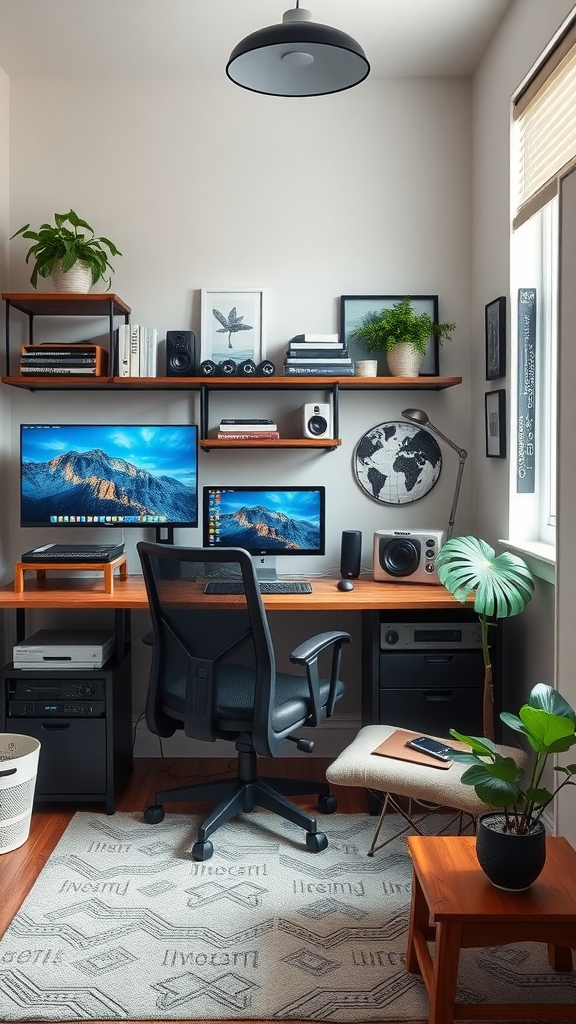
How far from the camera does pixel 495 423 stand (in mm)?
3164

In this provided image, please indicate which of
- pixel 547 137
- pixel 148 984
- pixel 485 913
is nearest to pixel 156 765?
pixel 148 984

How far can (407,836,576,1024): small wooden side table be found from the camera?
1.64 metres

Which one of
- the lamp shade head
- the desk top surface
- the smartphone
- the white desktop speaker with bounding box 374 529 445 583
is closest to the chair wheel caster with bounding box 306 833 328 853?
the smartphone

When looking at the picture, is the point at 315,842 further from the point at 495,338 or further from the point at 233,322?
the point at 233,322

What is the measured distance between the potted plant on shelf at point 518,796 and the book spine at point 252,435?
1.80 metres

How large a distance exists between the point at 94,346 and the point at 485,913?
7.95 ft

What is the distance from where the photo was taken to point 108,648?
123 inches

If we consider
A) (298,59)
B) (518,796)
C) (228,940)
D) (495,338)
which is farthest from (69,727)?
(298,59)

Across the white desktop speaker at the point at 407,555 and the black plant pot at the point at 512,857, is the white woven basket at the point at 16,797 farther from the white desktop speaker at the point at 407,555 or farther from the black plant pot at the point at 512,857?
the black plant pot at the point at 512,857

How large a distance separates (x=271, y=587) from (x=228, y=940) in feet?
4.06

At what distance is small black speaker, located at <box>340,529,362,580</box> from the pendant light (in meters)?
1.61

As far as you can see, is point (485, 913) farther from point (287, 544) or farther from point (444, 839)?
point (287, 544)

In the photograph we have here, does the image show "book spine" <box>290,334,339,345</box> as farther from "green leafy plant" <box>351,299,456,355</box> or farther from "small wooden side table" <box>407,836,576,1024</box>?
"small wooden side table" <box>407,836,576,1024</box>

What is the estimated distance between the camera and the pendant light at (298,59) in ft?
7.06
